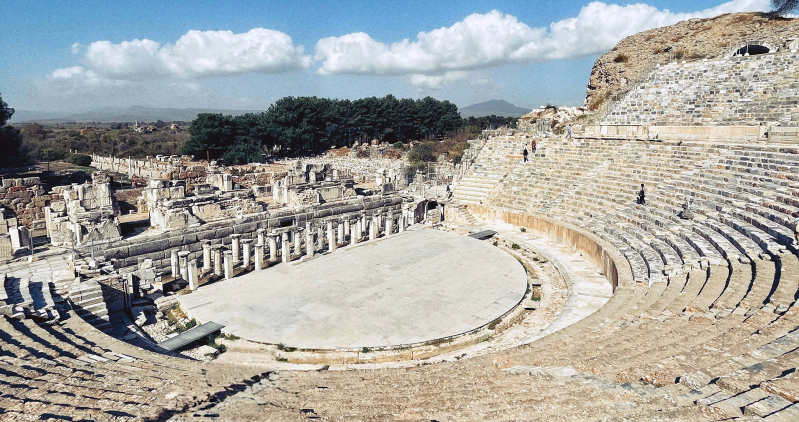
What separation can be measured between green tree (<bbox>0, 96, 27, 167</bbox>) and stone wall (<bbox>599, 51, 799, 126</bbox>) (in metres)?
41.9

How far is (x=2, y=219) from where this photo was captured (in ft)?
42.0

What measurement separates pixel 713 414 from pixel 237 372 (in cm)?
559

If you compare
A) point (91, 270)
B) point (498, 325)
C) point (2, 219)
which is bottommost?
point (498, 325)

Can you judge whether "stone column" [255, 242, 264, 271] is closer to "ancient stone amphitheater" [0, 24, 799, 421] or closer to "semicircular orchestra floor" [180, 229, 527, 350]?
"semicircular orchestra floor" [180, 229, 527, 350]

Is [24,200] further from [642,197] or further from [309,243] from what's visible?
[642,197]

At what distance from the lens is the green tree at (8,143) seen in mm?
36344

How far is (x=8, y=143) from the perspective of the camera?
3681 cm

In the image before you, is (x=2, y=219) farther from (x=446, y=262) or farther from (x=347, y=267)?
(x=446, y=262)

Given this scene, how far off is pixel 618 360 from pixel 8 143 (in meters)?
45.2

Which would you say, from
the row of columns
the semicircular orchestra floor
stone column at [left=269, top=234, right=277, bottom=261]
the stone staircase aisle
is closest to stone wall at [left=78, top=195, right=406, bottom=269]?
the row of columns

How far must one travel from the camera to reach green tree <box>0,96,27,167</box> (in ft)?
119

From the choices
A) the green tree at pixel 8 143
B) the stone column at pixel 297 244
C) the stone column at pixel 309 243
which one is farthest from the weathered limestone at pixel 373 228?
the green tree at pixel 8 143

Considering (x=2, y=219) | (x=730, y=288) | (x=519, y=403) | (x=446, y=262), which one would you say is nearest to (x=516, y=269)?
(x=446, y=262)

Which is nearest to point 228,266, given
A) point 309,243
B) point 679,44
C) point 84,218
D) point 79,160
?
point 309,243
